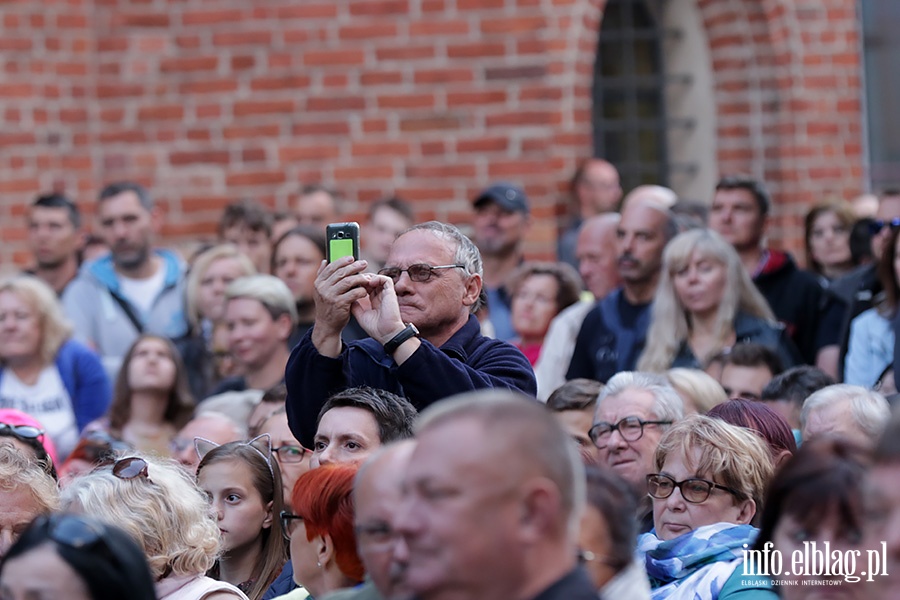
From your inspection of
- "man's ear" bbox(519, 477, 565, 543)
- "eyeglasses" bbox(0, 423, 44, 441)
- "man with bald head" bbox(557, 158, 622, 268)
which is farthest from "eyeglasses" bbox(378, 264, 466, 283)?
"man with bald head" bbox(557, 158, 622, 268)

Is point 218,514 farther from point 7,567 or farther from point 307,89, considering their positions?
point 307,89

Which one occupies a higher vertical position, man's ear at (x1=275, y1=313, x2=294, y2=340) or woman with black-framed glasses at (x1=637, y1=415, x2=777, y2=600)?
man's ear at (x1=275, y1=313, x2=294, y2=340)

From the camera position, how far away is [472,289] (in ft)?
15.0

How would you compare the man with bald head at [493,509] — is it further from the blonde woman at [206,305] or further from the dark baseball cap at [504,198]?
the dark baseball cap at [504,198]

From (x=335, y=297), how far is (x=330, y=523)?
989 millimetres

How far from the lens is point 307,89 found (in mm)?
9086

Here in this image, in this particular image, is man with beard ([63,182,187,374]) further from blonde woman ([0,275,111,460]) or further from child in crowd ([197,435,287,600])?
child in crowd ([197,435,287,600])

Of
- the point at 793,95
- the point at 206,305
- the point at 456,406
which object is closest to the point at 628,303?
the point at 206,305

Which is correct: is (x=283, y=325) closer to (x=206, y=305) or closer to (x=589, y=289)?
(x=206, y=305)

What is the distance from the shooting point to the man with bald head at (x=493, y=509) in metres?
2.50

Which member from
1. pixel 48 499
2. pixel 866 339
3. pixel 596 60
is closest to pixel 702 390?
pixel 866 339

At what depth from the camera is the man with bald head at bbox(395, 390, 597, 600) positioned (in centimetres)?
250

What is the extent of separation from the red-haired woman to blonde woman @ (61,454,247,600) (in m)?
0.43

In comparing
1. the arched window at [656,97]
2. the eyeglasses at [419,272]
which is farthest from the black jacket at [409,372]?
the arched window at [656,97]
